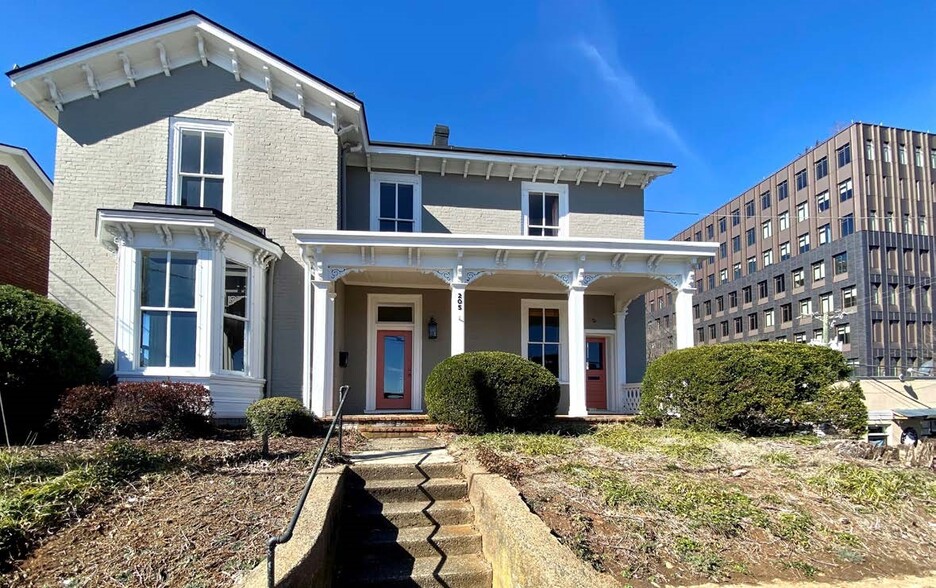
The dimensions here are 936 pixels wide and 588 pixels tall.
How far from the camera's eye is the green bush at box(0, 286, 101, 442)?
24.9ft

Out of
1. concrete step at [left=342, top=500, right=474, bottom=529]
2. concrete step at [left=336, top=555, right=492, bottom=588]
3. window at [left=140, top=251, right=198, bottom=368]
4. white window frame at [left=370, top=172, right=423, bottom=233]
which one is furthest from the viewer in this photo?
white window frame at [left=370, top=172, right=423, bottom=233]

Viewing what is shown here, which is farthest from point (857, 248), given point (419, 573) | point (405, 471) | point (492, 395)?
point (419, 573)

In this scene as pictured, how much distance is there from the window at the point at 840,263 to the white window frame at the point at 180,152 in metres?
52.0

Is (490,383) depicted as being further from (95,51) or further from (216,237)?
(95,51)

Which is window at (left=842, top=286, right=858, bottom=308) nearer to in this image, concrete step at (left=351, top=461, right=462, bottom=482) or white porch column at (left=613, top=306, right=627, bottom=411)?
white porch column at (left=613, top=306, right=627, bottom=411)

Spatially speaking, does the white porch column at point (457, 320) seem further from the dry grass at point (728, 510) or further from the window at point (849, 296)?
the window at point (849, 296)

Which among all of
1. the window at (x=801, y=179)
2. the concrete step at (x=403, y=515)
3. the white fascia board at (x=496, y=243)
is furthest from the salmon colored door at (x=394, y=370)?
the window at (x=801, y=179)

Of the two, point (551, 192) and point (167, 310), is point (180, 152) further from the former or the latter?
point (551, 192)

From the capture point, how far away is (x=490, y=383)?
8.80 metres

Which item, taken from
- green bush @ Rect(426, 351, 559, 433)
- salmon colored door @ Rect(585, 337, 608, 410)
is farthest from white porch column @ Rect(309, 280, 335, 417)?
salmon colored door @ Rect(585, 337, 608, 410)

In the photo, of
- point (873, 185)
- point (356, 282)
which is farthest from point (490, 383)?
point (873, 185)

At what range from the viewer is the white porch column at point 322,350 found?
10039 millimetres

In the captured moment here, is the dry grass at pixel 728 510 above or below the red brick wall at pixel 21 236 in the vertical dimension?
below

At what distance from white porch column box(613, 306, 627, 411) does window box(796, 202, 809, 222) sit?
48.8 m
